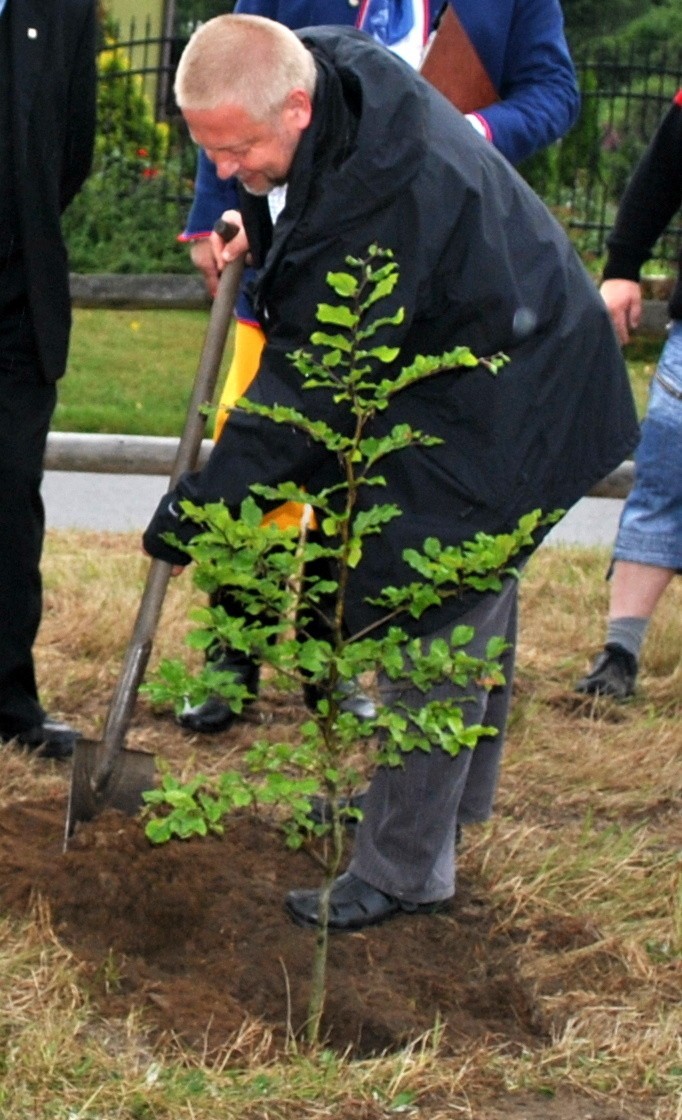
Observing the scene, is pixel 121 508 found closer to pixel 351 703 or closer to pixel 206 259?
pixel 351 703

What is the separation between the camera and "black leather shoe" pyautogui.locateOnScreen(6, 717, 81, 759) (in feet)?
14.4

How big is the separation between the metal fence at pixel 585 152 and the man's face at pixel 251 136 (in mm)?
9674

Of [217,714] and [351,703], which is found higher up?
[351,703]

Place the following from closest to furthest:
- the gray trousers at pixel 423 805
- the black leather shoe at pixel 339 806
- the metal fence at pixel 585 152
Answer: the gray trousers at pixel 423 805
the black leather shoe at pixel 339 806
the metal fence at pixel 585 152

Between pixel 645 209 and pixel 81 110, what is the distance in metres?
1.71

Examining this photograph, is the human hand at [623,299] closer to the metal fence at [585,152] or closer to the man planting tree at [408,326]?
the man planting tree at [408,326]

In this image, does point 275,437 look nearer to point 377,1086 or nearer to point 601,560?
point 377,1086

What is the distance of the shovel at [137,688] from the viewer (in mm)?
3711

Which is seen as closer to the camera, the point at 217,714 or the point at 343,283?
the point at 343,283

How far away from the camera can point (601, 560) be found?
6.50 metres

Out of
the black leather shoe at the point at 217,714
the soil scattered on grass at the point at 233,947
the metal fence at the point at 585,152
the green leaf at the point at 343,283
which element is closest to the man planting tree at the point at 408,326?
the soil scattered on grass at the point at 233,947

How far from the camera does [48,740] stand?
4.40 meters

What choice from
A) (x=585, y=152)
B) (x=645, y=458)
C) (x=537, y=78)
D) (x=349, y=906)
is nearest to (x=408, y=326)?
(x=349, y=906)

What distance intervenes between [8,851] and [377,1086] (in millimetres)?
1052
